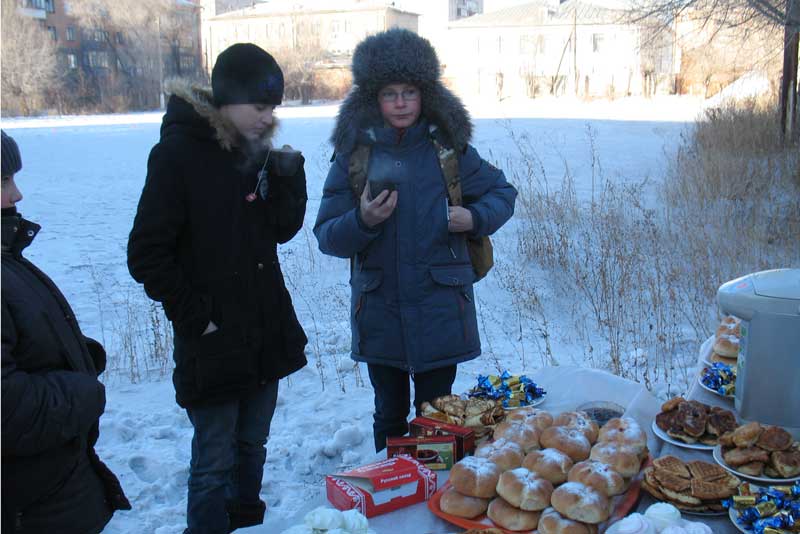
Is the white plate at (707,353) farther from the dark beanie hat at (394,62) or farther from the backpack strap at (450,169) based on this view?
the dark beanie hat at (394,62)

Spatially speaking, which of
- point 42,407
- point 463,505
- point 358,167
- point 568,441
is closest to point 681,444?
point 568,441

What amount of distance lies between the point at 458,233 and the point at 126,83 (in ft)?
157

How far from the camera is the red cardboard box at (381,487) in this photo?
1689 mm

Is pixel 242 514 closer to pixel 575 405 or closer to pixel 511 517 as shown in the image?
pixel 575 405

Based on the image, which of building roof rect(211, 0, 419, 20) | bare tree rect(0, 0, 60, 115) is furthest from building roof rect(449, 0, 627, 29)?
bare tree rect(0, 0, 60, 115)

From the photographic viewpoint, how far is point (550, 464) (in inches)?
68.2

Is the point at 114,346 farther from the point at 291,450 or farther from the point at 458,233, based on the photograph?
the point at 458,233

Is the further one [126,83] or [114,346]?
[126,83]

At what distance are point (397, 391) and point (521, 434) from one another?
0.90 m

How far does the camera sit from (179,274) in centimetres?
236

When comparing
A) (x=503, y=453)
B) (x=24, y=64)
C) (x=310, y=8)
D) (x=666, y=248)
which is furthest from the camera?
(x=310, y=8)

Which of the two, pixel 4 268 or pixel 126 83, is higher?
pixel 126 83

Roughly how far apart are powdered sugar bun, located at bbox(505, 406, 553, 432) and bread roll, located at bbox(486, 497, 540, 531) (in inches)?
13.4

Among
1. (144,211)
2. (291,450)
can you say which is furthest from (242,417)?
(291,450)
